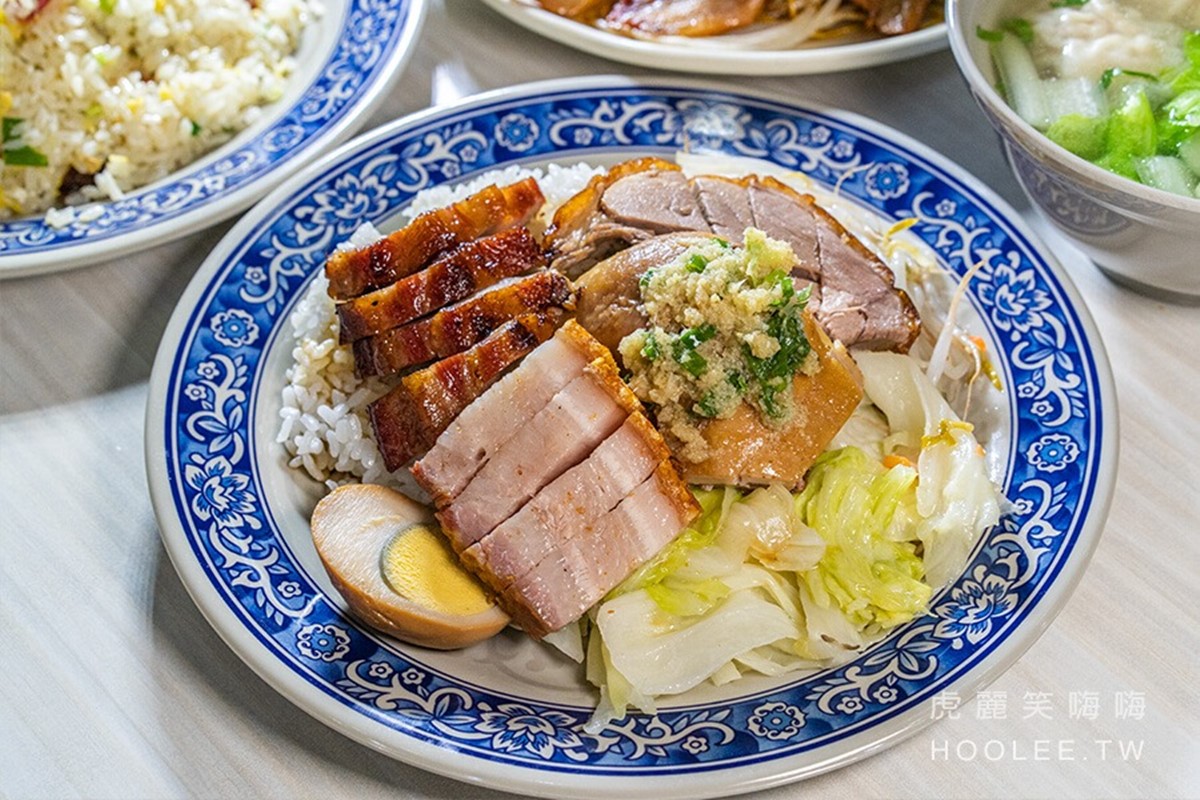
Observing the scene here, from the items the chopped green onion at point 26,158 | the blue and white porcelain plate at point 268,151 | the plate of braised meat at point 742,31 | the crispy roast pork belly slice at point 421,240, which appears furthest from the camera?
the plate of braised meat at point 742,31

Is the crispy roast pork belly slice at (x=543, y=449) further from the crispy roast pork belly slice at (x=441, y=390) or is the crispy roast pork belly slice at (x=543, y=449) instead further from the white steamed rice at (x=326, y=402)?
the white steamed rice at (x=326, y=402)

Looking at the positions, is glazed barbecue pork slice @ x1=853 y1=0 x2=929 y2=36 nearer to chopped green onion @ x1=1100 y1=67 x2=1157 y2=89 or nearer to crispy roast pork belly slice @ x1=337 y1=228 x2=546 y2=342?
chopped green onion @ x1=1100 y1=67 x2=1157 y2=89

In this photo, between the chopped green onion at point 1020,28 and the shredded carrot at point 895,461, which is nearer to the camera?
the shredded carrot at point 895,461

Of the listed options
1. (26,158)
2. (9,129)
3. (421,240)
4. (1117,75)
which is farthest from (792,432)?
(9,129)

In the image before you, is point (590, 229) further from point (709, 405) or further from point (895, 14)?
point (895, 14)

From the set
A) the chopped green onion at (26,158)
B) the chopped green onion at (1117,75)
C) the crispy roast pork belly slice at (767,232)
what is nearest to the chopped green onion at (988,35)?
the chopped green onion at (1117,75)

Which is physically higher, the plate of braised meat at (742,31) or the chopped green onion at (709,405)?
the plate of braised meat at (742,31)
